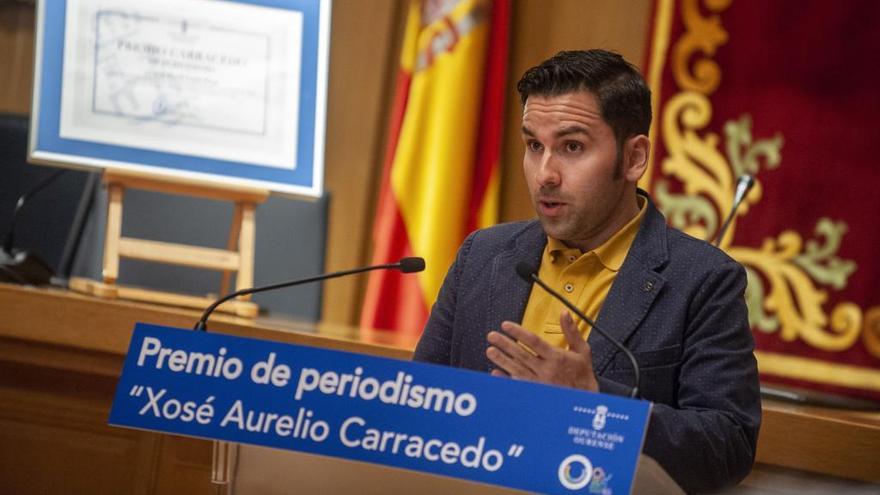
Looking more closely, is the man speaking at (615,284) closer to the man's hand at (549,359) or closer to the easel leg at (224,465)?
the man's hand at (549,359)

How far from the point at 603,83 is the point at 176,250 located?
1508 millimetres

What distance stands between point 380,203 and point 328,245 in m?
0.33

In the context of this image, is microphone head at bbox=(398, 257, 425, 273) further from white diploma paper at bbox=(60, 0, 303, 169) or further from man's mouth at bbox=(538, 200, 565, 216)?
white diploma paper at bbox=(60, 0, 303, 169)

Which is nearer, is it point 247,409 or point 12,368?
point 247,409

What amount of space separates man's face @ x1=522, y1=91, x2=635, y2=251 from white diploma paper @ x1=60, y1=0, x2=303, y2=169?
1336 mm

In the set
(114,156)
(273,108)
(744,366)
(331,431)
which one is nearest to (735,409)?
(744,366)

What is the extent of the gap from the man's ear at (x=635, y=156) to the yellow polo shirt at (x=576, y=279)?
9 centimetres

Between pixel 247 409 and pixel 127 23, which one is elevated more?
pixel 127 23

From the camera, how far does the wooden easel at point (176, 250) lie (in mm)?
3057

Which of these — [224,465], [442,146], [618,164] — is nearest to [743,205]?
[442,146]

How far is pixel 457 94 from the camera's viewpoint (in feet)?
12.4

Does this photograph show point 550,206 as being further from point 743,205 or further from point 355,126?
point 355,126

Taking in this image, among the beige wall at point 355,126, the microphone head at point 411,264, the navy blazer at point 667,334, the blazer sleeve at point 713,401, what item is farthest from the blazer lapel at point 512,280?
the beige wall at point 355,126

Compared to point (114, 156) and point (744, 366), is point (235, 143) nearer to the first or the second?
point (114, 156)
